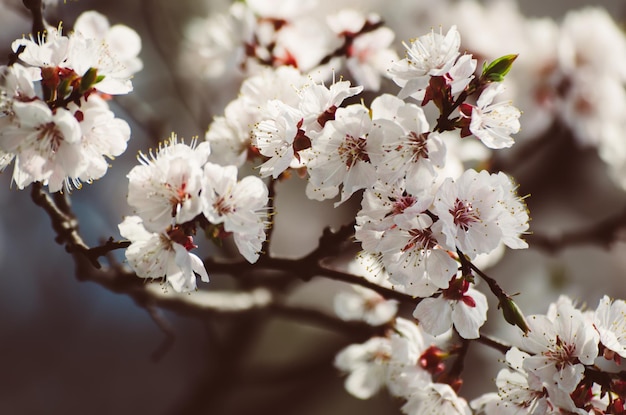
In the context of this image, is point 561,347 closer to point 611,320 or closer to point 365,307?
point 611,320

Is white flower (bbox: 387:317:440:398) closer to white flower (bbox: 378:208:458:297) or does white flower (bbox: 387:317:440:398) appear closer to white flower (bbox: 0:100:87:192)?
white flower (bbox: 378:208:458:297)

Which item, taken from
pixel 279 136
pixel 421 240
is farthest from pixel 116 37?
pixel 421 240

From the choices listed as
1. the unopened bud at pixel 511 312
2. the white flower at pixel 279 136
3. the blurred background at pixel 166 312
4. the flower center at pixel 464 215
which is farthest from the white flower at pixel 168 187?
the blurred background at pixel 166 312

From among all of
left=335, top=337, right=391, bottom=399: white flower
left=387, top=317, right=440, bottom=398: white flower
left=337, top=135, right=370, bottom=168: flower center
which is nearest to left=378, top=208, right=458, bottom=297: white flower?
left=337, top=135, right=370, bottom=168: flower center

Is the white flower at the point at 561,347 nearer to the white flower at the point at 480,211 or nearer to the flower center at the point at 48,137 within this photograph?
the white flower at the point at 480,211

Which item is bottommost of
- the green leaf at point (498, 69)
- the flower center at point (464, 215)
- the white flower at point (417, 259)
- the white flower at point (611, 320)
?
the white flower at point (611, 320)
